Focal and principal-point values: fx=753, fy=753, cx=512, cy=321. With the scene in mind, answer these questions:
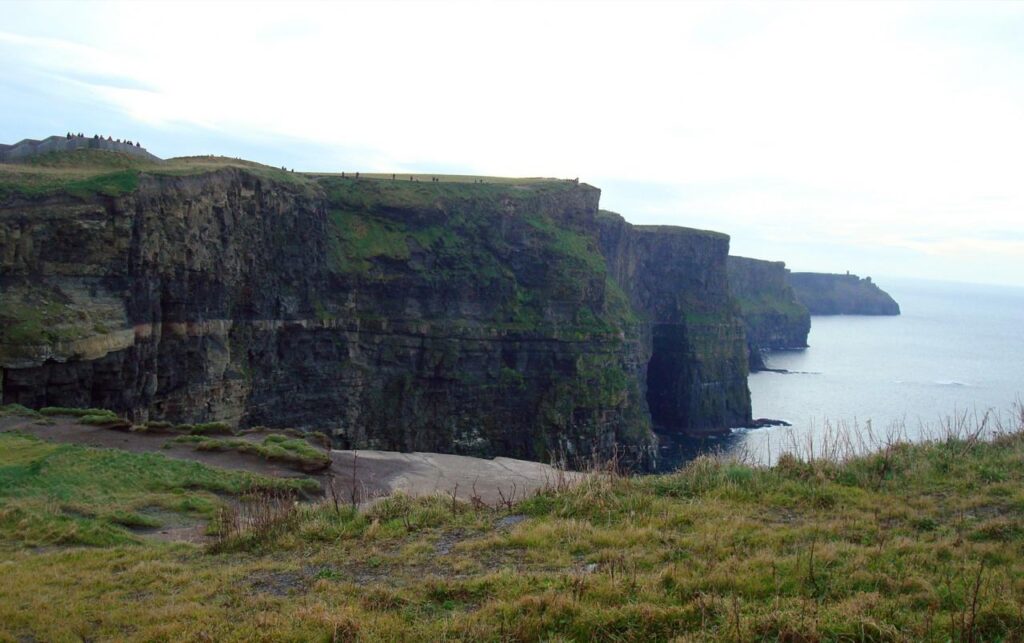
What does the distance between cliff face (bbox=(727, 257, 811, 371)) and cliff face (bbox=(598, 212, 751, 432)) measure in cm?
4954

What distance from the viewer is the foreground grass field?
25.3 ft

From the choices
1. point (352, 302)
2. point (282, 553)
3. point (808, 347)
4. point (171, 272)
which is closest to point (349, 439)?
point (352, 302)

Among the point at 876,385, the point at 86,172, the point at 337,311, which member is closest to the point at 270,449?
the point at 86,172

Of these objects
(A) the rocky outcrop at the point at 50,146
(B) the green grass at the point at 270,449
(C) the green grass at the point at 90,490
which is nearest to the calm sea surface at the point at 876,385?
(B) the green grass at the point at 270,449

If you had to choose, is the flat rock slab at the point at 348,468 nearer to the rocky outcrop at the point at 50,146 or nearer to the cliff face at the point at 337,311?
the cliff face at the point at 337,311

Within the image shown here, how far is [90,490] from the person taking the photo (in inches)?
738

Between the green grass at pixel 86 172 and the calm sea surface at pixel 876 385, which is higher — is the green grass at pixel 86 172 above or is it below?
above

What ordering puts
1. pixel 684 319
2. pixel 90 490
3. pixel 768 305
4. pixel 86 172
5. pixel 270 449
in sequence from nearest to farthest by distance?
pixel 90 490
pixel 270 449
pixel 86 172
pixel 684 319
pixel 768 305

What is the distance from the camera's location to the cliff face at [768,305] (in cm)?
13675

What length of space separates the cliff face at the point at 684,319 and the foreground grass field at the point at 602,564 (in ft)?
214

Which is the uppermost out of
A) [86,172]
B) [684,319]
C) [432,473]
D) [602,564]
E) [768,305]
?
[86,172]

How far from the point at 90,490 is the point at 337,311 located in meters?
35.0

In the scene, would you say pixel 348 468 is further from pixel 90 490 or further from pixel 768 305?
pixel 768 305

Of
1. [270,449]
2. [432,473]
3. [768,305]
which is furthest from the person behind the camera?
[768,305]
